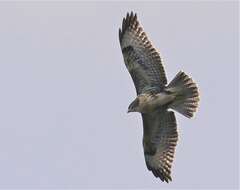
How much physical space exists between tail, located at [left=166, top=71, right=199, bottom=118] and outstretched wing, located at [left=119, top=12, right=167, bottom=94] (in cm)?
30

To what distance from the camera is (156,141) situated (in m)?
14.1

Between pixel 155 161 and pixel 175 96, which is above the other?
pixel 175 96

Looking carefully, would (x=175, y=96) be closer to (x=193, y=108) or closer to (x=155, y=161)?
(x=193, y=108)

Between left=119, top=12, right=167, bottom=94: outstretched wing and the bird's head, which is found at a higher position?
left=119, top=12, right=167, bottom=94: outstretched wing

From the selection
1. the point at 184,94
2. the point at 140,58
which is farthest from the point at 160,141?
the point at 140,58

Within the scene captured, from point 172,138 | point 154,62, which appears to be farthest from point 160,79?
point 172,138

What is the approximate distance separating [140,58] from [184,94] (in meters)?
1.13

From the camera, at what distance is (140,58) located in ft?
44.1

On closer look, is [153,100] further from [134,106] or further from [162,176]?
[162,176]

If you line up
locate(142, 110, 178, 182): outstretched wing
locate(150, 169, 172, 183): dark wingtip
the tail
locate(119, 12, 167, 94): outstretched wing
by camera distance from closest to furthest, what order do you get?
the tail
locate(119, 12, 167, 94): outstretched wing
locate(142, 110, 178, 182): outstretched wing
locate(150, 169, 172, 183): dark wingtip

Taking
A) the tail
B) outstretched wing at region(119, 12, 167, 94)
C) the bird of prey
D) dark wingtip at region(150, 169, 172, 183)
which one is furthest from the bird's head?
dark wingtip at region(150, 169, 172, 183)

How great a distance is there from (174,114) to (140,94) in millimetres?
775

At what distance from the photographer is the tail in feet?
42.0

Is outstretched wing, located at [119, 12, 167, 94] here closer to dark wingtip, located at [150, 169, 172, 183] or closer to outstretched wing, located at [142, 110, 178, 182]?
outstretched wing, located at [142, 110, 178, 182]
